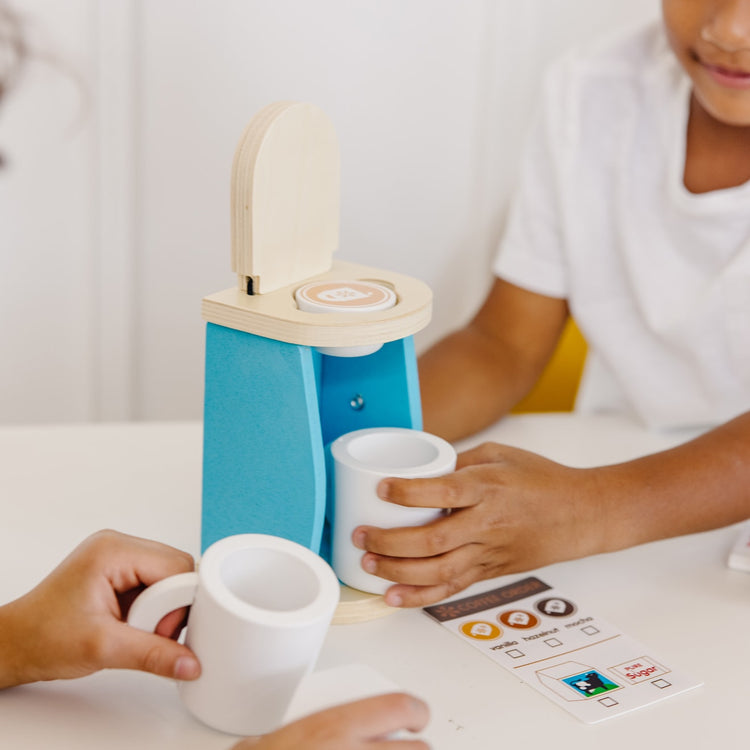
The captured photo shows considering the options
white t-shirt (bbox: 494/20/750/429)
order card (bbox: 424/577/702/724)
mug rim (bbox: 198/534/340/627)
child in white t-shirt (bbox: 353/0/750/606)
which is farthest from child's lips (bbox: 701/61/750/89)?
mug rim (bbox: 198/534/340/627)

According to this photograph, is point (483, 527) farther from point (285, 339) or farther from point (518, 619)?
point (285, 339)

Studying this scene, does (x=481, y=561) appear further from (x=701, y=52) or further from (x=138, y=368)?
(x=138, y=368)

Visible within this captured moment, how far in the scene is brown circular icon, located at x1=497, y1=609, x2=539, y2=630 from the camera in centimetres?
71

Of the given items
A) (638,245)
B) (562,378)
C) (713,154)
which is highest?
(713,154)

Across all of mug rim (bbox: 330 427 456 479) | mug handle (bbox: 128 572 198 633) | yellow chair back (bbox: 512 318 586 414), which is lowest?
yellow chair back (bbox: 512 318 586 414)

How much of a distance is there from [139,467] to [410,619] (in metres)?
0.32

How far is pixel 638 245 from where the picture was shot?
1.16 metres

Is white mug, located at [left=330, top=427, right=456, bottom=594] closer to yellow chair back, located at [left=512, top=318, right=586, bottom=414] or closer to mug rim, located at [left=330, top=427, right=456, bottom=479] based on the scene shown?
mug rim, located at [left=330, top=427, right=456, bottom=479]

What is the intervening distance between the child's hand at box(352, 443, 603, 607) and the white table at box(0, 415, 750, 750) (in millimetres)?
32

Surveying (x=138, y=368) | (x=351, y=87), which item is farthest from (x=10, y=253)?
(x=351, y=87)

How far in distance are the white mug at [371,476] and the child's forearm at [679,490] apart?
0.51 feet

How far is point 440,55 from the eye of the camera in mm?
1434

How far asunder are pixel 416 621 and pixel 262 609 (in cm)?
20

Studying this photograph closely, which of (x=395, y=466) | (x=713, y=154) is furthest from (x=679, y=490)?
(x=713, y=154)
